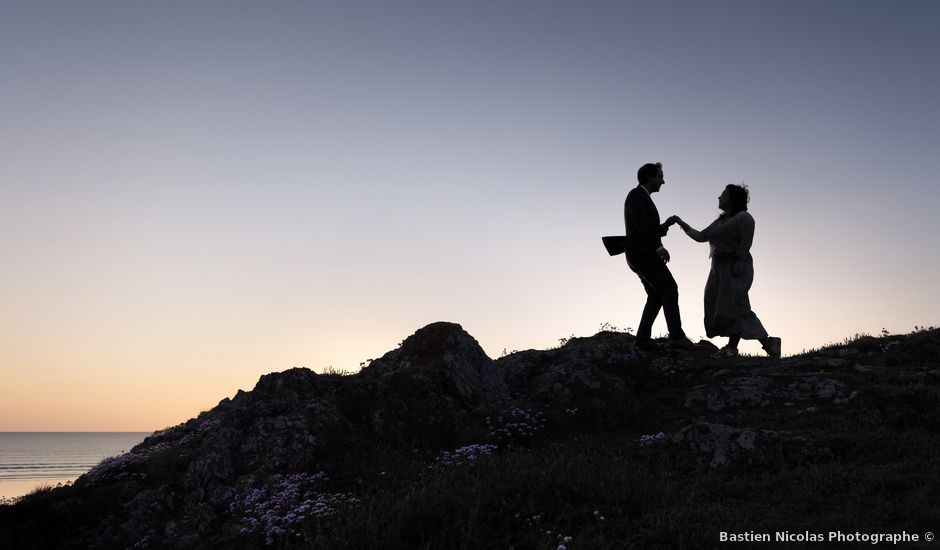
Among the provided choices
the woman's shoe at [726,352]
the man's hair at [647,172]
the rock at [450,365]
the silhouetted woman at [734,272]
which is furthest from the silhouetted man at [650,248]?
the rock at [450,365]

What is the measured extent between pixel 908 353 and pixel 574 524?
43.0 feet

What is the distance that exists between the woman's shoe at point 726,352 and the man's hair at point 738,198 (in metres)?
3.69

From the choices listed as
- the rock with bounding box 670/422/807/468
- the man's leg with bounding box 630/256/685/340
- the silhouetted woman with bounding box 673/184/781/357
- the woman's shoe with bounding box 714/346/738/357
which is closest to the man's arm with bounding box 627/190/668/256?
the man's leg with bounding box 630/256/685/340

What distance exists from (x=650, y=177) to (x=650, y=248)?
179cm

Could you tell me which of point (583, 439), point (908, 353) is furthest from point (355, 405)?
point (908, 353)

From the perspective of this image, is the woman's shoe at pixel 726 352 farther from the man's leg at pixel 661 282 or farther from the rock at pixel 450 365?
the rock at pixel 450 365

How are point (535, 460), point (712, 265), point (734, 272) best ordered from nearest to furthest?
point (535, 460) < point (734, 272) < point (712, 265)

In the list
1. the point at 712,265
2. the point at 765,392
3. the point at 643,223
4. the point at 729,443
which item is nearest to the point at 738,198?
the point at 712,265

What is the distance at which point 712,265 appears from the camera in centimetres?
1686

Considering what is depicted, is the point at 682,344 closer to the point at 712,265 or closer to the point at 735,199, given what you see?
the point at 712,265

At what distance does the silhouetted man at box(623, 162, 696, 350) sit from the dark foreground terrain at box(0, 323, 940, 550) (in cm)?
138

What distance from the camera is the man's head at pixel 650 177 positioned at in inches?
594

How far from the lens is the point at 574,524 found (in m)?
6.59

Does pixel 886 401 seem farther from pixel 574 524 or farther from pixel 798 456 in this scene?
pixel 574 524
